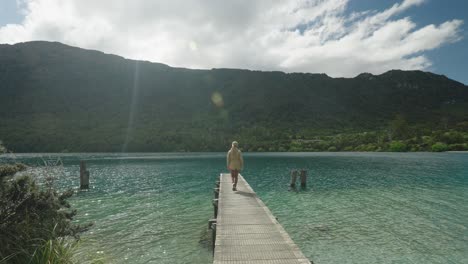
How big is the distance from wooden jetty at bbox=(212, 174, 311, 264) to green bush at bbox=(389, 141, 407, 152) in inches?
3899

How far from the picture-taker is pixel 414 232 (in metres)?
13.7

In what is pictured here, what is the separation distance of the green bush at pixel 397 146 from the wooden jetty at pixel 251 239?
99045 millimetres

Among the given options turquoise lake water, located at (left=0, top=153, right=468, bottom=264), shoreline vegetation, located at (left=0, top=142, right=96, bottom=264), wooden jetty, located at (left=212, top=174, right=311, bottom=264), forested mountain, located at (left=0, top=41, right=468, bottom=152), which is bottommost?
turquoise lake water, located at (left=0, top=153, right=468, bottom=264)

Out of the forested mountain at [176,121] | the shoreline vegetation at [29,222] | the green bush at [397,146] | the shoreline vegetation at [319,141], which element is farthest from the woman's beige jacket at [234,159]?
the forested mountain at [176,121]

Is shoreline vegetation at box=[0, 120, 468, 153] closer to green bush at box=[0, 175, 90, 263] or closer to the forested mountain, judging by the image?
the forested mountain

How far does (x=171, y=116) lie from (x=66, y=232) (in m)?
170

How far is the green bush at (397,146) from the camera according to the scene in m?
97.7

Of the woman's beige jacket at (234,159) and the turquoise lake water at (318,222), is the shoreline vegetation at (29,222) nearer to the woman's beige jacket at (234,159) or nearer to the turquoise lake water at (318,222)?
the turquoise lake water at (318,222)

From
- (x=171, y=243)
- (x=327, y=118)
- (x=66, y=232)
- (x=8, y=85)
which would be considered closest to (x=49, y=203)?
(x=66, y=232)

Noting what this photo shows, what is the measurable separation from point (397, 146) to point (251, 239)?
105 meters

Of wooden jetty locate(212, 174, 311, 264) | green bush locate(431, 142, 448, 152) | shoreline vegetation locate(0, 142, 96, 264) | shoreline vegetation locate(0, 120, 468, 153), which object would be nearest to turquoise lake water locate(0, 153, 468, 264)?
shoreline vegetation locate(0, 142, 96, 264)

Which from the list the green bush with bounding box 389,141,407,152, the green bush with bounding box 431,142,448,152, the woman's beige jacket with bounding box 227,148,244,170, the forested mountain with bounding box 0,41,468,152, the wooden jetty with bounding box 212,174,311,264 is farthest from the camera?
the forested mountain with bounding box 0,41,468,152

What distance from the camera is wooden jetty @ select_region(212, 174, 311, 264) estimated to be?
24.5 feet

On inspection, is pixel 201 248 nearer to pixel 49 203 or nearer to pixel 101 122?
pixel 49 203
